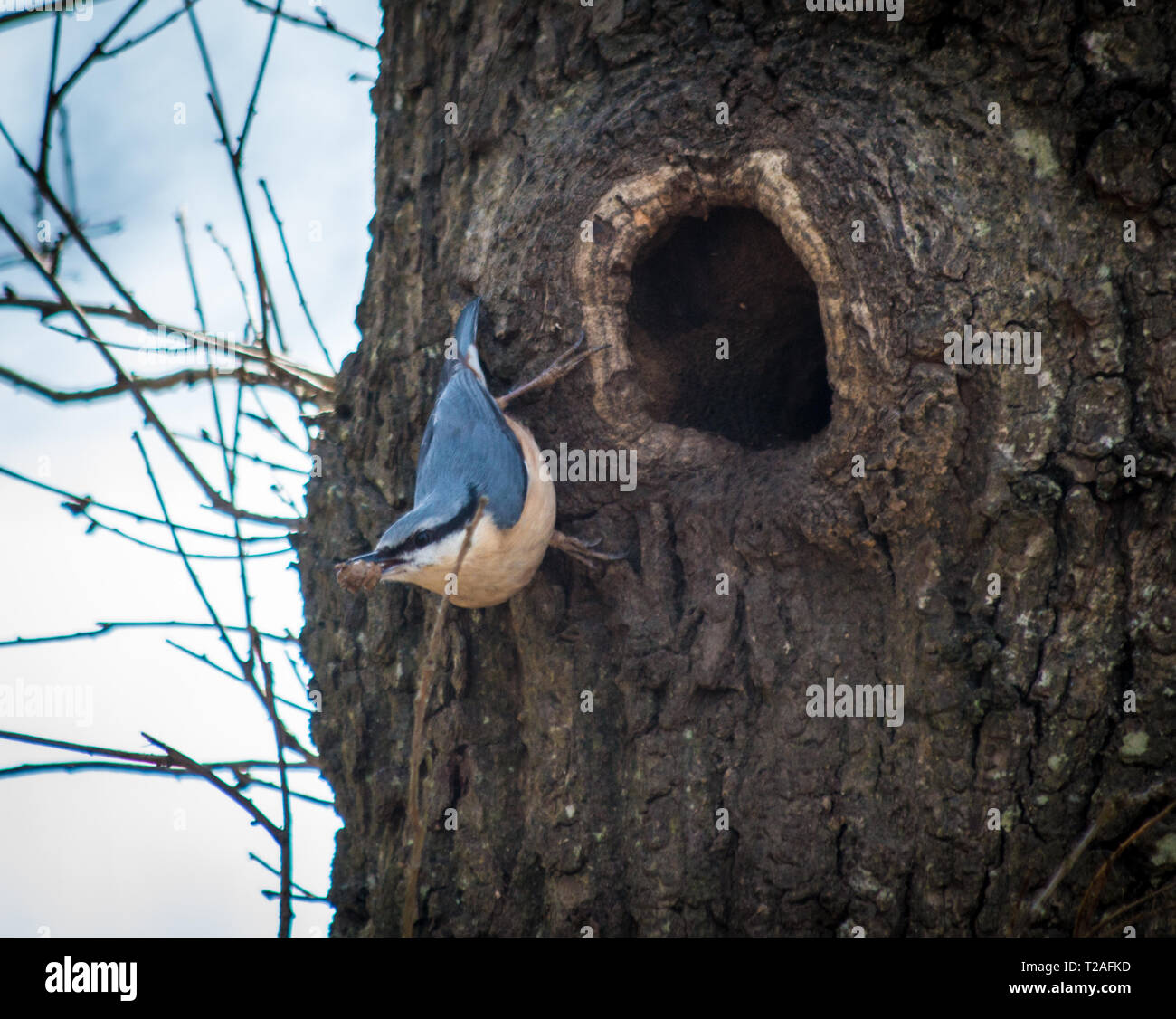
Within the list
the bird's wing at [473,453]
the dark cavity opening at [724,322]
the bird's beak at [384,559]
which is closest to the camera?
the bird's beak at [384,559]

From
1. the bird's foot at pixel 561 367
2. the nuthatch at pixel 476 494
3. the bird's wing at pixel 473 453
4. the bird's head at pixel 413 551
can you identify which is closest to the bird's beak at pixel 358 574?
the bird's head at pixel 413 551

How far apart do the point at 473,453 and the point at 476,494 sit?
10cm

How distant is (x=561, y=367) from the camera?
2512mm

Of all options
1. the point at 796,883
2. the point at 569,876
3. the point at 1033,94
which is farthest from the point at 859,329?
the point at 569,876

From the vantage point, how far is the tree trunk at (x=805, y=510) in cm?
206

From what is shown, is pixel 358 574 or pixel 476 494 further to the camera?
pixel 476 494

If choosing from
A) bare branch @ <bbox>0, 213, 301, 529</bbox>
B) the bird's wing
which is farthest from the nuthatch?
bare branch @ <bbox>0, 213, 301, 529</bbox>

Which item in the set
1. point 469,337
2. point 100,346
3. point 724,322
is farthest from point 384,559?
point 724,322

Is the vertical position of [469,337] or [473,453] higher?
[469,337]

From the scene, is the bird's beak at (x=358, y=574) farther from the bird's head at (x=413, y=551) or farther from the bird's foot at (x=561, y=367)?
the bird's foot at (x=561, y=367)

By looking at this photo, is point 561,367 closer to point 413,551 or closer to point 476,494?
point 476,494

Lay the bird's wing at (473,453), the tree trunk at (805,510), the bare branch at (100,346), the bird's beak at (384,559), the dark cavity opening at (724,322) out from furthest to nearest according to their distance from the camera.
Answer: the dark cavity opening at (724,322)
the bird's wing at (473,453)
the bird's beak at (384,559)
the tree trunk at (805,510)
the bare branch at (100,346)

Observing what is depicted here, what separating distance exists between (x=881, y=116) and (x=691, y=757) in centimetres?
145

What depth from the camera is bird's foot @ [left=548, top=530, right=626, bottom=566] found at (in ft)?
8.16
